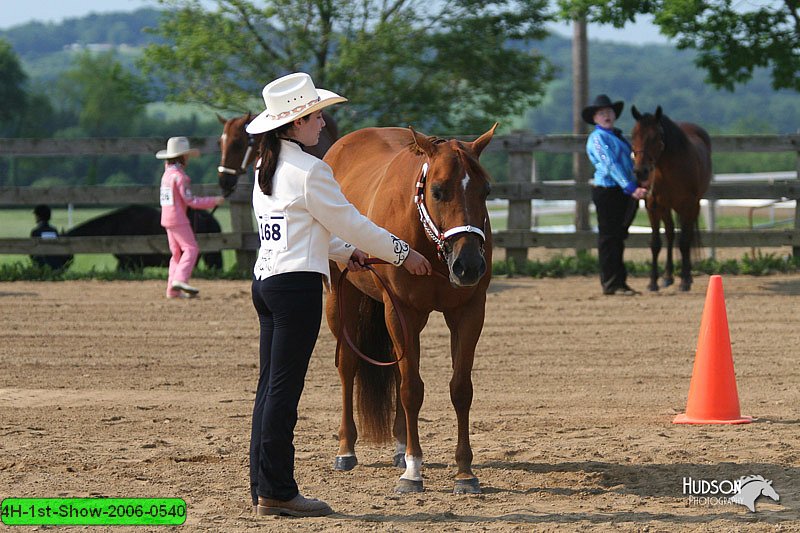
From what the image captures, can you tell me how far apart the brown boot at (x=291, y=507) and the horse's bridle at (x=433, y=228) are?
128 cm

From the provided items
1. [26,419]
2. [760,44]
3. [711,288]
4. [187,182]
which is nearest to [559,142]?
[760,44]

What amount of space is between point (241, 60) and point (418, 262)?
16451 mm

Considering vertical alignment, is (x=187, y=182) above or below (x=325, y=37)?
below

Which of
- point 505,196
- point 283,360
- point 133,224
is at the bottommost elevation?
point 133,224

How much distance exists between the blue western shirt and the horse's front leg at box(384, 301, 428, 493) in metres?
7.53

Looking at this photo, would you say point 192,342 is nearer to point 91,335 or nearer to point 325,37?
point 91,335

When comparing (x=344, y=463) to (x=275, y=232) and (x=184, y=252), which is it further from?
(x=184, y=252)

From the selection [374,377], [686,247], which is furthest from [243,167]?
[374,377]

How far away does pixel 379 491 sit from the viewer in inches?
224

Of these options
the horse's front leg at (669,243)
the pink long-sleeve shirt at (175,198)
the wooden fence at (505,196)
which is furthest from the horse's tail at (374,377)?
the wooden fence at (505,196)

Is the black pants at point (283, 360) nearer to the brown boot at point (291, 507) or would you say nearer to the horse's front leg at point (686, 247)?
the brown boot at point (291, 507)

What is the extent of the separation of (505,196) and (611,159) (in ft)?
8.00

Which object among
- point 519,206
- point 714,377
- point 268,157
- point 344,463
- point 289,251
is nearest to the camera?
point 289,251

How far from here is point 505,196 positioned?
49.7 feet
